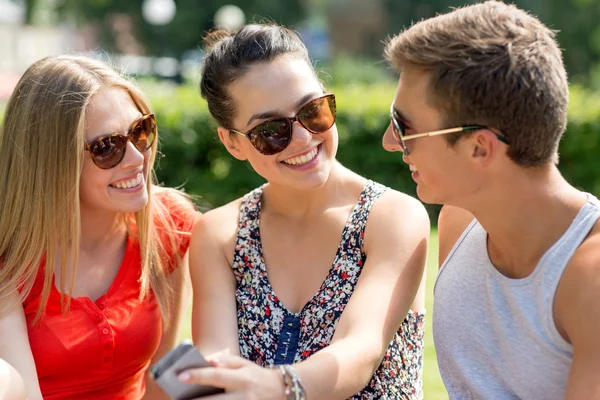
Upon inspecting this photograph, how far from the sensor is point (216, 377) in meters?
2.45

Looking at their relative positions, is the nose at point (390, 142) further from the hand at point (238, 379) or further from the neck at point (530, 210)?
the hand at point (238, 379)

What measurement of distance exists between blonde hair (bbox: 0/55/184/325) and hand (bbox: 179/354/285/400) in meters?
1.02

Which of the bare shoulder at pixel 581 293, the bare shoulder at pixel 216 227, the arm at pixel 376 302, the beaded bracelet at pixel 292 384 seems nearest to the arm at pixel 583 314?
the bare shoulder at pixel 581 293

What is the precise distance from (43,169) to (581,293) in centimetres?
218

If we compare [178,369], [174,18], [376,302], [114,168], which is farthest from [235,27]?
[174,18]

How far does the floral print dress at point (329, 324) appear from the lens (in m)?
3.10

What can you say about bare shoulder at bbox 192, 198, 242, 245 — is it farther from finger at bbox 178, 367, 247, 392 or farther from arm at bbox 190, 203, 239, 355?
finger at bbox 178, 367, 247, 392

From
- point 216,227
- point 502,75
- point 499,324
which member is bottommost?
point 499,324

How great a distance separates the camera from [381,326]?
2.87 m

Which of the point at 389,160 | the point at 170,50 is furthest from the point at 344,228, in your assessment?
the point at 170,50

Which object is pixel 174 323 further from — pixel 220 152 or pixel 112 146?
pixel 220 152

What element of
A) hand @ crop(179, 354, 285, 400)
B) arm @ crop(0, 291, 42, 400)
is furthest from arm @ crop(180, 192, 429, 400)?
arm @ crop(0, 291, 42, 400)

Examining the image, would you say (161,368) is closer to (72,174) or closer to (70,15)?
(72,174)

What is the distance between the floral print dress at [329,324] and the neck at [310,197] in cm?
14
